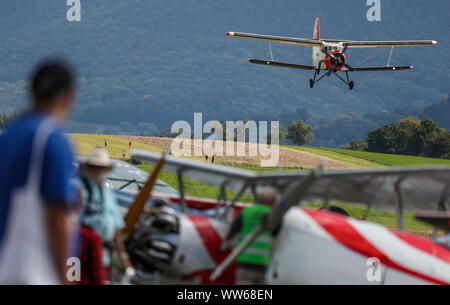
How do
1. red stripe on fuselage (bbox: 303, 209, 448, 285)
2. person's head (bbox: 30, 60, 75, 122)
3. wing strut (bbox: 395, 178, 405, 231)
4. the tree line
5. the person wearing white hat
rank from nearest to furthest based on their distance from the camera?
person's head (bbox: 30, 60, 75, 122) → the person wearing white hat → red stripe on fuselage (bbox: 303, 209, 448, 285) → wing strut (bbox: 395, 178, 405, 231) → the tree line

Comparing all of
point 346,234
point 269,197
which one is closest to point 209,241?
point 269,197

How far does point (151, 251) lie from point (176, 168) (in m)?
1.79

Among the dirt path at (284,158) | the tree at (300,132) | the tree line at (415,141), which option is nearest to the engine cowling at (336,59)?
the dirt path at (284,158)

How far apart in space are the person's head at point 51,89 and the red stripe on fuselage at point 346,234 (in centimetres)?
356

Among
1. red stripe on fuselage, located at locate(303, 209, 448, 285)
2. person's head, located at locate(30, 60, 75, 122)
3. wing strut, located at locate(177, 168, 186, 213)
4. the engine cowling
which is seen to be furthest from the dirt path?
person's head, located at locate(30, 60, 75, 122)

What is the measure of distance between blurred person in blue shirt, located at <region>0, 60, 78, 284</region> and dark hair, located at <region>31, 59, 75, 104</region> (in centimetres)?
8

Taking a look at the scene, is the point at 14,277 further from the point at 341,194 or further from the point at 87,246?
the point at 341,194

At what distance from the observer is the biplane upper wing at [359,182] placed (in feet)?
21.2

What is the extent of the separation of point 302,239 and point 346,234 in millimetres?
547

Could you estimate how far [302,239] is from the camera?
5430 millimetres

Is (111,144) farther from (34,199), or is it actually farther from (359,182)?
(34,199)

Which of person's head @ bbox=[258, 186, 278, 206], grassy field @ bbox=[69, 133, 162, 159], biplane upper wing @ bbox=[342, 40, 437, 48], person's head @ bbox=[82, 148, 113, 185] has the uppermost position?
biplane upper wing @ bbox=[342, 40, 437, 48]

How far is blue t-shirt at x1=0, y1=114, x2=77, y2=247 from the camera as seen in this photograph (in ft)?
7.09

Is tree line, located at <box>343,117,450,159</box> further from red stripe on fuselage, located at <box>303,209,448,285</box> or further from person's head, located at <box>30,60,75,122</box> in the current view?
person's head, located at <box>30,60,75,122</box>
